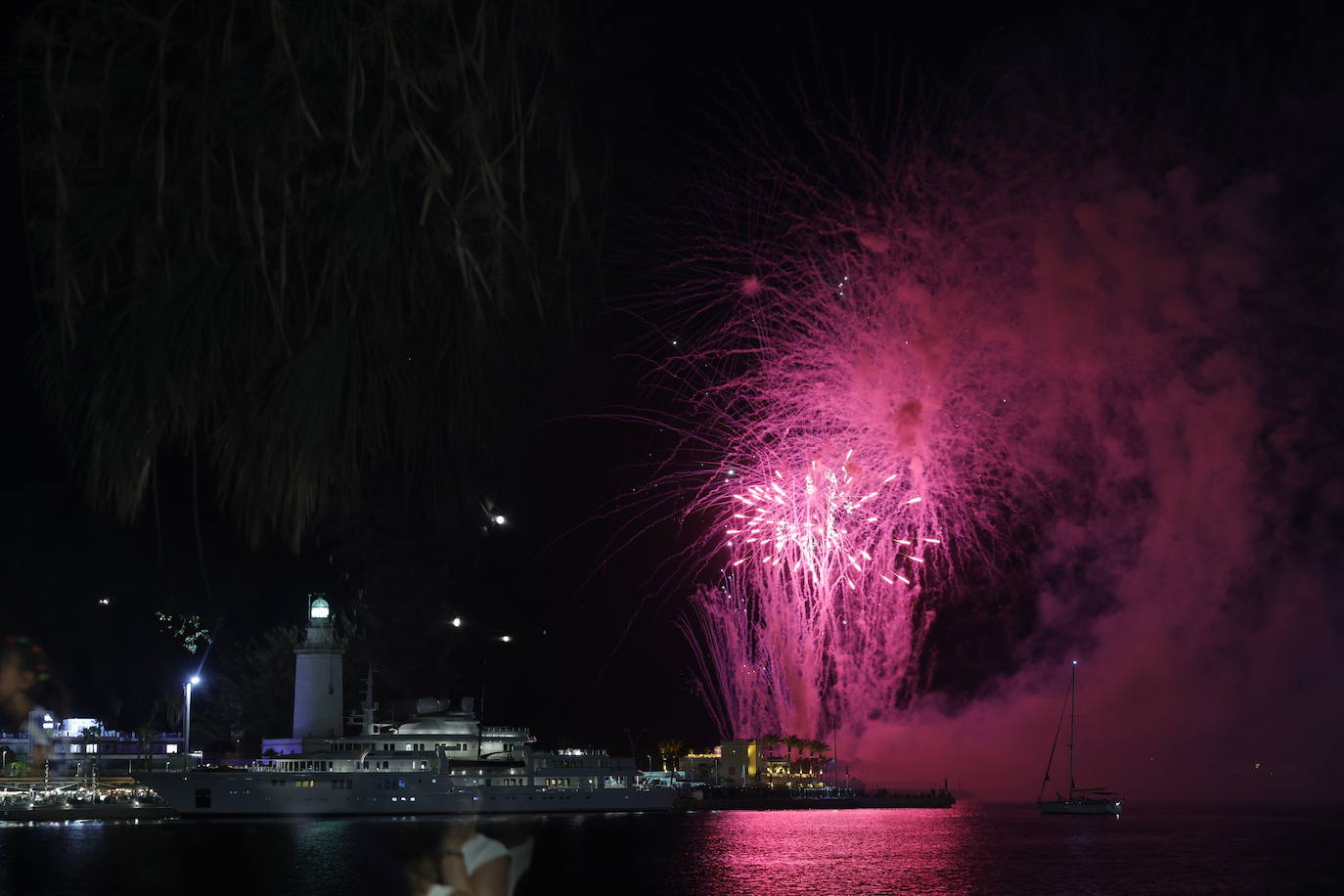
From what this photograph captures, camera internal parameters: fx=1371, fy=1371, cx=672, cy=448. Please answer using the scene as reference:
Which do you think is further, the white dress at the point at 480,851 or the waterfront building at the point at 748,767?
the waterfront building at the point at 748,767

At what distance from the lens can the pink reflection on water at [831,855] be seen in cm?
6372

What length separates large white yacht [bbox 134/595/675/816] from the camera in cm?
8538

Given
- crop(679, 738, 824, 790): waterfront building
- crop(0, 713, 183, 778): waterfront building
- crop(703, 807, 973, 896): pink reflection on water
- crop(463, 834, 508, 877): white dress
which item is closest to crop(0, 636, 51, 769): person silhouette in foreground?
crop(0, 713, 183, 778): waterfront building

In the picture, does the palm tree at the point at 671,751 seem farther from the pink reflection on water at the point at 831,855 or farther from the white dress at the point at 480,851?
the white dress at the point at 480,851

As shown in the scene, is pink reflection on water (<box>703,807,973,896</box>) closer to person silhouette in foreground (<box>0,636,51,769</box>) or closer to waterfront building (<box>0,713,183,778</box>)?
person silhouette in foreground (<box>0,636,51,769</box>)

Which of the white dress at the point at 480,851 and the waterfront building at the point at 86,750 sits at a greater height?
the waterfront building at the point at 86,750

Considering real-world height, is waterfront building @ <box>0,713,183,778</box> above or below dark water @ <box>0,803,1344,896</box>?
above

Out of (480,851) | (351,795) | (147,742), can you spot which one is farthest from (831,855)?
(147,742)

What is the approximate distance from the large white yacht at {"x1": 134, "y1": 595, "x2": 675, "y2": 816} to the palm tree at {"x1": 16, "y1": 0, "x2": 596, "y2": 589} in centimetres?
7852

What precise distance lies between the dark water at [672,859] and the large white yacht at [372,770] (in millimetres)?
1647

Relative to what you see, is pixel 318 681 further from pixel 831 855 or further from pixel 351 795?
pixel 831 855

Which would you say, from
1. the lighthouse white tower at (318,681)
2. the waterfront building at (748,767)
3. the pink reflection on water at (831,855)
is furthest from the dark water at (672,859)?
the waterfront building at (748,767)

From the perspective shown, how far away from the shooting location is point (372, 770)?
8912 cm

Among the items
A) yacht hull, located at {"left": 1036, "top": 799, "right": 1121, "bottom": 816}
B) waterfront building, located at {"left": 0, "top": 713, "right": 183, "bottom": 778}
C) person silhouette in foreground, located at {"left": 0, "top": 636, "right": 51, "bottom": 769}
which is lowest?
yacht hull, located at {"left": 1036, "top": 799, "right": 1121, "bottom": 816}
